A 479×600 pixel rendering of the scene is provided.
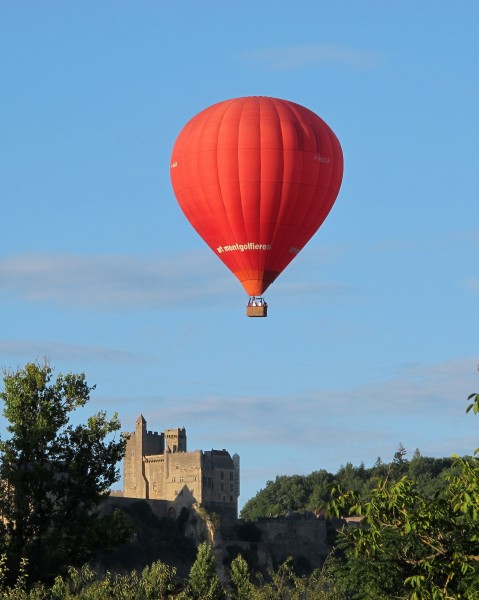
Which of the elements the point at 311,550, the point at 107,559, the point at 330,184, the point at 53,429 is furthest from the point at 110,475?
the point at 311,550

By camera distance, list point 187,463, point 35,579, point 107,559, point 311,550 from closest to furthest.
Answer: point 35,579 < point 107,559 < point 311,550 < point 187,463

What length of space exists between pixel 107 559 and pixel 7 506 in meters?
67.2

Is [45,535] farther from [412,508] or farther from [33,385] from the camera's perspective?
[412,508]

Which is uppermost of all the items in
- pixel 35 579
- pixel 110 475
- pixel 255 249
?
pixel 255 249

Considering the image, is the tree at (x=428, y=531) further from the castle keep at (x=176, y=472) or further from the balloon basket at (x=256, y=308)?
the castle keep at (x=176, y=472)

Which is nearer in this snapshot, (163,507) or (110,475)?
(110,475)

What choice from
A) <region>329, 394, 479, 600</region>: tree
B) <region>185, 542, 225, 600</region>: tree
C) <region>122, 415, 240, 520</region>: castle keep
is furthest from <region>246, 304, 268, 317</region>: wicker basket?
<region>122, 415, 240, 520</region>: castle keep

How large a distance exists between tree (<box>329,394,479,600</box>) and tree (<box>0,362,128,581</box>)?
15894 mm

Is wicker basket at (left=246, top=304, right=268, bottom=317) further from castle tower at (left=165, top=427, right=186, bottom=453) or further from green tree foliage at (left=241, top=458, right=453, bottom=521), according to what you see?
green tree foliage at (left=241, top=458, right=453, bottom=521)

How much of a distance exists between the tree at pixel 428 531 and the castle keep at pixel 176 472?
98221mm

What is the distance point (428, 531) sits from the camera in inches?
813

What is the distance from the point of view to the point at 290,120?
150 ft

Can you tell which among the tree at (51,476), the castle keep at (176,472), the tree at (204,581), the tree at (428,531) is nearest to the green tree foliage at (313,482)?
the castle keep at (176,472)

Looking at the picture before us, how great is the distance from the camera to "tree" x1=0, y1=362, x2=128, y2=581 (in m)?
36.2
